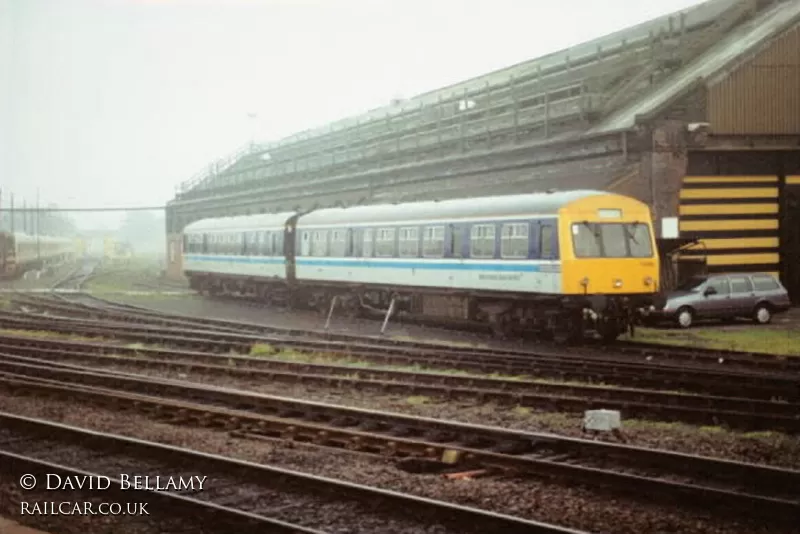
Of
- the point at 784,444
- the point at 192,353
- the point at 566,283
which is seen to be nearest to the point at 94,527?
the point at 784,444

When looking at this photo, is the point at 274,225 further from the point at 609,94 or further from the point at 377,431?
the point at 377,431

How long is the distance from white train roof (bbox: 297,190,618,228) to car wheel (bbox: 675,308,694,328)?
4890 millimetres

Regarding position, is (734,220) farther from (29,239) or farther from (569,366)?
(29,239)

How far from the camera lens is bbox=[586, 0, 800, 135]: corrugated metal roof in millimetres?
28172

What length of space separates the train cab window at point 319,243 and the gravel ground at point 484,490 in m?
18.6

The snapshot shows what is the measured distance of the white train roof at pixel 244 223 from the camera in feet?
115

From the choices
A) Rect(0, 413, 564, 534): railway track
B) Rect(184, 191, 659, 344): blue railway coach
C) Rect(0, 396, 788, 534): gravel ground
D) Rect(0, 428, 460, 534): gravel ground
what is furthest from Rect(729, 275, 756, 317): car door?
Rect(0, 428, 460, 534): gravel ground

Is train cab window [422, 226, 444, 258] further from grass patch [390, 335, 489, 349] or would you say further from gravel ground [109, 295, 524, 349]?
grass patch [390, 335, 489, 349]

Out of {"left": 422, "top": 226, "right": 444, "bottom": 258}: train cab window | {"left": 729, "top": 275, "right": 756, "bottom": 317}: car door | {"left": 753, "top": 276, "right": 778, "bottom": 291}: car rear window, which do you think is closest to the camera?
{"left": 422, "top": 226, "right": 444, "bottom": 258}: train cab window

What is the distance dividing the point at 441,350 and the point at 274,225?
16.1 metres

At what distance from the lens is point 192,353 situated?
64.7ft

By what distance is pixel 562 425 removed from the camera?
12.0 m

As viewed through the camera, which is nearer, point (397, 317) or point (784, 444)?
point (784, 444)

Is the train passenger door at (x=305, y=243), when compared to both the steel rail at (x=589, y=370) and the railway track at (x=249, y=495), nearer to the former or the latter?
the steel rail at (x=589, y=370)
